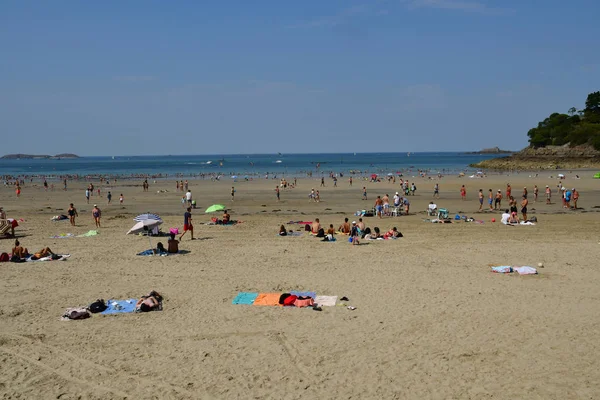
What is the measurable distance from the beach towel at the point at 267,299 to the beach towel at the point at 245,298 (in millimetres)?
118

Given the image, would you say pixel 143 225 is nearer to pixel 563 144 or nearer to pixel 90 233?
pixel 90 233

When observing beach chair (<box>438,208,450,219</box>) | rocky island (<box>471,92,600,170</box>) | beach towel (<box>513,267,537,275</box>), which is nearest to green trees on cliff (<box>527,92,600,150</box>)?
rocky island (<box>471,92,600,170</box>)

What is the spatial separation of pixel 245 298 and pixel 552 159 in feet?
307

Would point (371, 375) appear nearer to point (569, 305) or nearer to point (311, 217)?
point (569, 305)

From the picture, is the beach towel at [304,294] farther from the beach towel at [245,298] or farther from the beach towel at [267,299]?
the beach towel at [245,298]

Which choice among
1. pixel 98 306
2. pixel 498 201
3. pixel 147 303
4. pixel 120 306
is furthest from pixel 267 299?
pixel 498 201

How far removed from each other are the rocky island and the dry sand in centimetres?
7755

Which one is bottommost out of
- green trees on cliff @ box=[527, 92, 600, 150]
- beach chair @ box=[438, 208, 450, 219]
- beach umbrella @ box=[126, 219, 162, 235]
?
beach chair @ box=[438, 208, 450, 219]

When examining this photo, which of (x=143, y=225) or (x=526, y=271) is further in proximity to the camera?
(x=143, y=225)

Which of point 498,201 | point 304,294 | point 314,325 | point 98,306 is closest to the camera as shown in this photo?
point 314,325

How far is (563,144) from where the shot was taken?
10550 centimetres

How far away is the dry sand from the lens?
8.60 metres

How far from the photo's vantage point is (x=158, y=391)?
27.6 ft

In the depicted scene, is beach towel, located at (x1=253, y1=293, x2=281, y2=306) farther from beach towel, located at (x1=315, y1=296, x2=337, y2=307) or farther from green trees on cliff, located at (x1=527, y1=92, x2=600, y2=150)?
green trees on cliff, located at (x1=527, y1=92, x2=600, y2=150)
